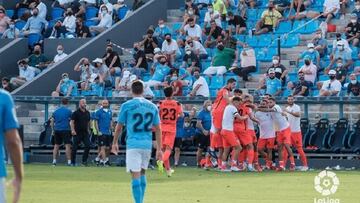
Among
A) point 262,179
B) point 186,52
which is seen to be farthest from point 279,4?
point 262,179

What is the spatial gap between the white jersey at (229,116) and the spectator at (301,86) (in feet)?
14.4

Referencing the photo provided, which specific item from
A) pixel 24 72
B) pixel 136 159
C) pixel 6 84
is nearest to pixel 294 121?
pixel 6 84

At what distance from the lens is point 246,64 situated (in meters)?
34.9

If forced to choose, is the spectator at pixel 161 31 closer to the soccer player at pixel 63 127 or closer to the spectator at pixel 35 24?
the spectator at pixel 35 24

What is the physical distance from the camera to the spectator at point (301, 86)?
32.4 m

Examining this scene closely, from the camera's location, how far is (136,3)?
134ft

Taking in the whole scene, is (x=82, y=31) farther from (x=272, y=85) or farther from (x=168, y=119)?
(x=168, y=119)

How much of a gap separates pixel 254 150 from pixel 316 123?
2.56 metres

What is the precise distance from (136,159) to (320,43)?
735 inches

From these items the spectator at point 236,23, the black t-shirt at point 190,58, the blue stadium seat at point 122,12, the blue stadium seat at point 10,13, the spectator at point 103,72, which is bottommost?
the spectator at point 103,72

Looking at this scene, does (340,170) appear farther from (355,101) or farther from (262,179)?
(262,179)

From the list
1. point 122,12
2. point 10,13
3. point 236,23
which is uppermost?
point 10,13

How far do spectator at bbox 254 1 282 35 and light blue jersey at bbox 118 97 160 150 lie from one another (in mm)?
19922

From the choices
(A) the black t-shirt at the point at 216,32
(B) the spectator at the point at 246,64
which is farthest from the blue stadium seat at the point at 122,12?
(B) the spectator at the point at 246,64
